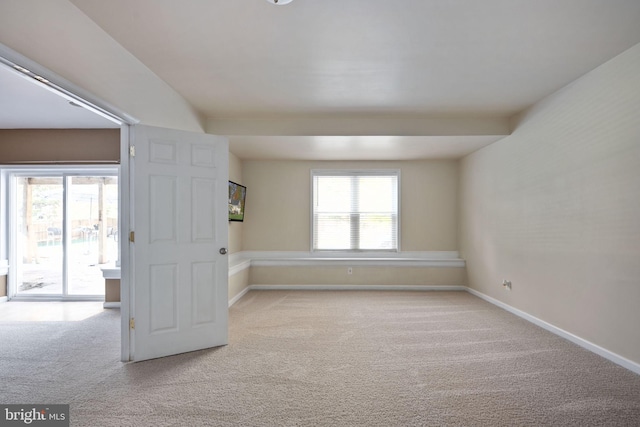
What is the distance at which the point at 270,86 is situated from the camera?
3.49 m

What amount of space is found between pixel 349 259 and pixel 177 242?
3.54 meters

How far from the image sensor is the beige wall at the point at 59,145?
508 cm

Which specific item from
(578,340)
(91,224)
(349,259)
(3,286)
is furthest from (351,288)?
(3,286)

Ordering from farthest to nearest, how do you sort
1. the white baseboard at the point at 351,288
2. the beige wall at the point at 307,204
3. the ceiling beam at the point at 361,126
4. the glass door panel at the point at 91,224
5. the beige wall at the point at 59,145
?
the beige wall at the point at 307,204, the white baseboard at the point at 351,288, the glass door panel at the point at 91,224, the beige wall at the point at 59,145, the ceiling beam at the point at 361,126

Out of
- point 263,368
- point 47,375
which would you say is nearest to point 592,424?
point 263,368

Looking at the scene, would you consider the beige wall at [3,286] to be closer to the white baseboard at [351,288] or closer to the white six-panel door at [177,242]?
the white baseboard at [351,288]

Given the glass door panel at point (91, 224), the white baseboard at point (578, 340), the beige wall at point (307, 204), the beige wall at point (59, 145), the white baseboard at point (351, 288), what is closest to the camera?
the white baseboard at point (578, 340)

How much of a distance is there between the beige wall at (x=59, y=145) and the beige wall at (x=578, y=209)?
18.9 feet

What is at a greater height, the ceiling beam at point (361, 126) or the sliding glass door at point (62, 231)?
the ceiling beam at point (361, 126)

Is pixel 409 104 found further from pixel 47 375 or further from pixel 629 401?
pixel 47 375

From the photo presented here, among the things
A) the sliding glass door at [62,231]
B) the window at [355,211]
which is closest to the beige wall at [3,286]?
the sliding glass door at [62,231]

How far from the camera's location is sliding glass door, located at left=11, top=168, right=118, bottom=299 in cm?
541
